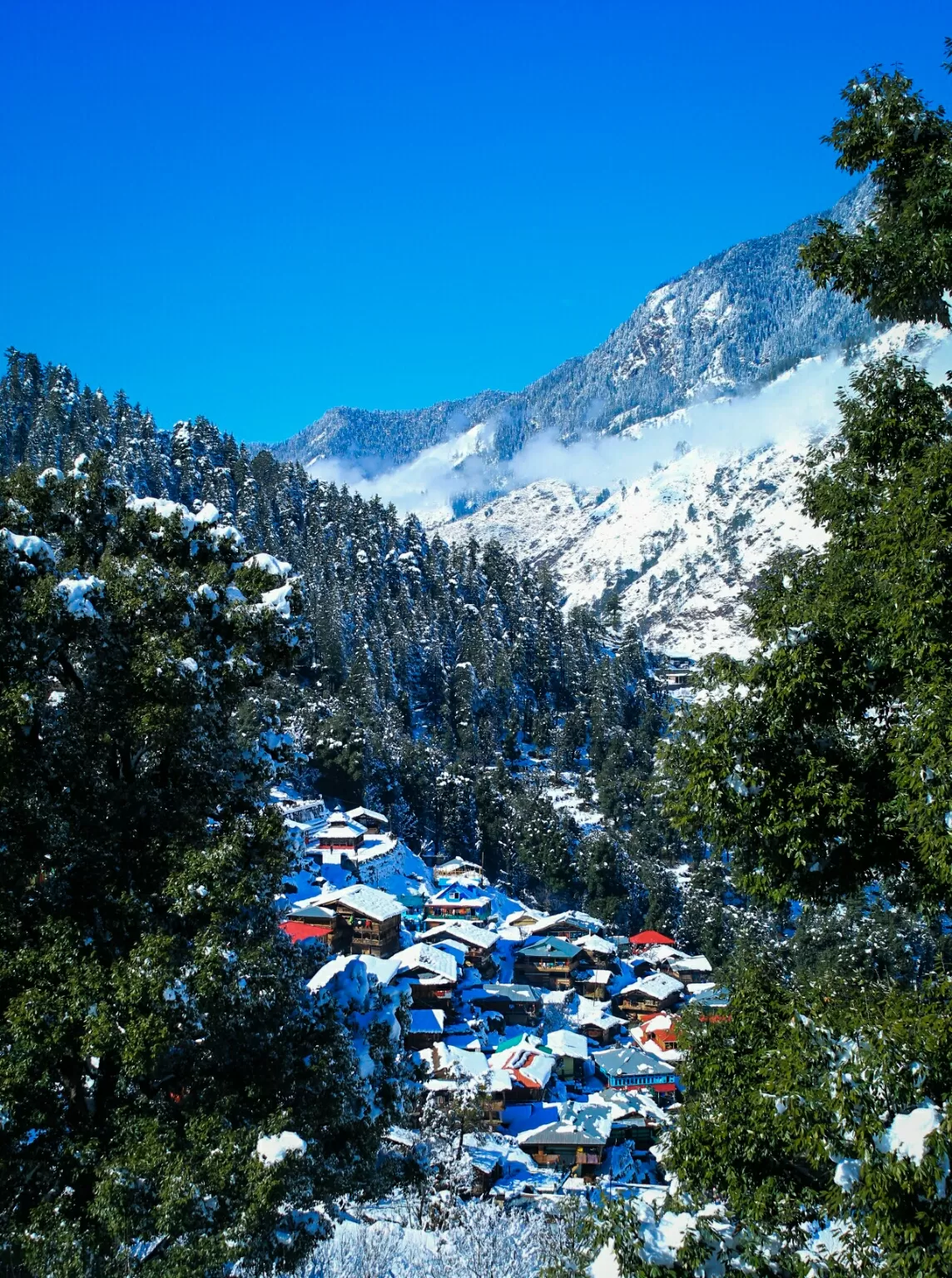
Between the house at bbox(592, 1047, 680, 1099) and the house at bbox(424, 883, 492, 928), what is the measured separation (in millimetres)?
23402

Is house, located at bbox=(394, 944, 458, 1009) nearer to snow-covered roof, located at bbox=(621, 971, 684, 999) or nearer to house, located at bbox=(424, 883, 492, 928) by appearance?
snow-covered roof, located at bbox=(621, 971, 684, 999)

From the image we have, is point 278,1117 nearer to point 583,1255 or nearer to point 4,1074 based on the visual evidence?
point 4,1074

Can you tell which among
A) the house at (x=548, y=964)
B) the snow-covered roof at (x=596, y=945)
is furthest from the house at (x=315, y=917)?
the snow-covered roof at (x=596, y=945)

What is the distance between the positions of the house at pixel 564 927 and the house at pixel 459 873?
26.3ft

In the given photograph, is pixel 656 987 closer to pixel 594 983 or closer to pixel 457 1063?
pixel 594 983

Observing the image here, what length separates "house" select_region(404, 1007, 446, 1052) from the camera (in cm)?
4475

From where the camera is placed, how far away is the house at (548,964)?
62125 mm

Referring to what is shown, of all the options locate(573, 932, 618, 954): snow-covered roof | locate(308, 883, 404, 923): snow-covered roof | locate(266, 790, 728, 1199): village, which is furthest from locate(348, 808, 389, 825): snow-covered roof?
locate(573, 932, 618, 954): snow-covered roof

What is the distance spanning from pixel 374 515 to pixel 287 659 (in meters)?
143

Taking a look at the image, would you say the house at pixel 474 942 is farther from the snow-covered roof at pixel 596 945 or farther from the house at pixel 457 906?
the snow-covered roof at pixel 596 945

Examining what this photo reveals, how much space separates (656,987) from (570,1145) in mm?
27465

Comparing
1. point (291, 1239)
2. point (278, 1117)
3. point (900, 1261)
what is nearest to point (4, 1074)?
point (278, 1117)

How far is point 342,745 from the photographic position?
86.4 m

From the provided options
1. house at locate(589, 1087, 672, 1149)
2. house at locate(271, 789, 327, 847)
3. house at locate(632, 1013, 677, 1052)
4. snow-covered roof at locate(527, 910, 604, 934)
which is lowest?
house at locate(589, 1087, 672, 1149)
